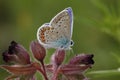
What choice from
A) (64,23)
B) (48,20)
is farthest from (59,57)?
(48,20)

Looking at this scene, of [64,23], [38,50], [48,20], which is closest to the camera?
[64,23]

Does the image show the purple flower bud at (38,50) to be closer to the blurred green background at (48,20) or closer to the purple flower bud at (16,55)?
the purple flower bud at (16,55)

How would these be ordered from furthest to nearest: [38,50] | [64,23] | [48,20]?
[48,20] < [38,50] < [64,23]

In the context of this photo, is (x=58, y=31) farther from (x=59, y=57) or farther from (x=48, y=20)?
(x=48, y=20)

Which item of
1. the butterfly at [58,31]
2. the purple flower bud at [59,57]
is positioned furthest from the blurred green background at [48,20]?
the butterfly at [58,31]

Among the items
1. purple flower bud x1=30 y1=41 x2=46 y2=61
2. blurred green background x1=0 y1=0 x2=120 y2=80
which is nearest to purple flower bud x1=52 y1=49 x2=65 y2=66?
purple flower bud x1=30 y1=41 x2=46 y2=61

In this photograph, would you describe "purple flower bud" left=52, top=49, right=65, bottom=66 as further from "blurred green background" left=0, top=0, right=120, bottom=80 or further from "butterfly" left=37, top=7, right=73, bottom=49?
"blurred green background" left=0, top=0, right=120, bottom=80

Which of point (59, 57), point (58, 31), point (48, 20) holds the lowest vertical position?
point (59, 57)
